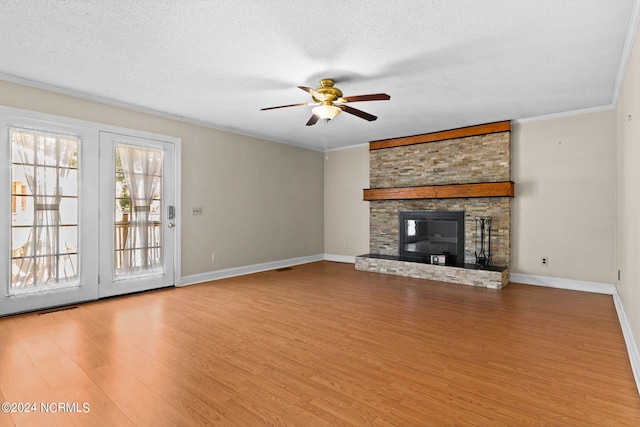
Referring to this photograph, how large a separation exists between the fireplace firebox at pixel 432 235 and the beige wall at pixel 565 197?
Result: 0.84 meters

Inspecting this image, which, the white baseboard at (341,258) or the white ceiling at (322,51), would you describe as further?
the white baseboard at (341,258)

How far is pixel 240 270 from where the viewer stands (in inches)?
240

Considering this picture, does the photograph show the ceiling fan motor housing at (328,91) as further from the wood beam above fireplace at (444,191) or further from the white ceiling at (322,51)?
the wood beam above fireplace at (444,191)

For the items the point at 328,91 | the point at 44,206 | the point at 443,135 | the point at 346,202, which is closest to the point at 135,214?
the point at 44,206

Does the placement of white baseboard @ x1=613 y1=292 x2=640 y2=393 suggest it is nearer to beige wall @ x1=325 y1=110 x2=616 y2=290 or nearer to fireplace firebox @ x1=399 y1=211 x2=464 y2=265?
beige wall @ x1=325 y1=110 x2=616 y2=290

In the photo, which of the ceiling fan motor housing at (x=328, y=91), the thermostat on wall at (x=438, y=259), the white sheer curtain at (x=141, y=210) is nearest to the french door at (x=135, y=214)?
the white sheer curtain at (x=141, y=210)

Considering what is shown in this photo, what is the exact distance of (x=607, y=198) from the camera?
15.2 feet

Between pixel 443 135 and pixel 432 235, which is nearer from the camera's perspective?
pixel 443 135

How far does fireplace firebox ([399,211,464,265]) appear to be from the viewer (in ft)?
19.2

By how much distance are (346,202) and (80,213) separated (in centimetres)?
501

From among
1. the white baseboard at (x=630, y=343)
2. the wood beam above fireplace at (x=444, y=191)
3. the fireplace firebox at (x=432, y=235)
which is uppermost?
the wood beam above fireplace at (x=444, y=191)

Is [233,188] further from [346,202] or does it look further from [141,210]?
[346,202]

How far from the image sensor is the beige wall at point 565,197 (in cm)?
468

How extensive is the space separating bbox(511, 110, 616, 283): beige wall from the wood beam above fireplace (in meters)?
0.38
